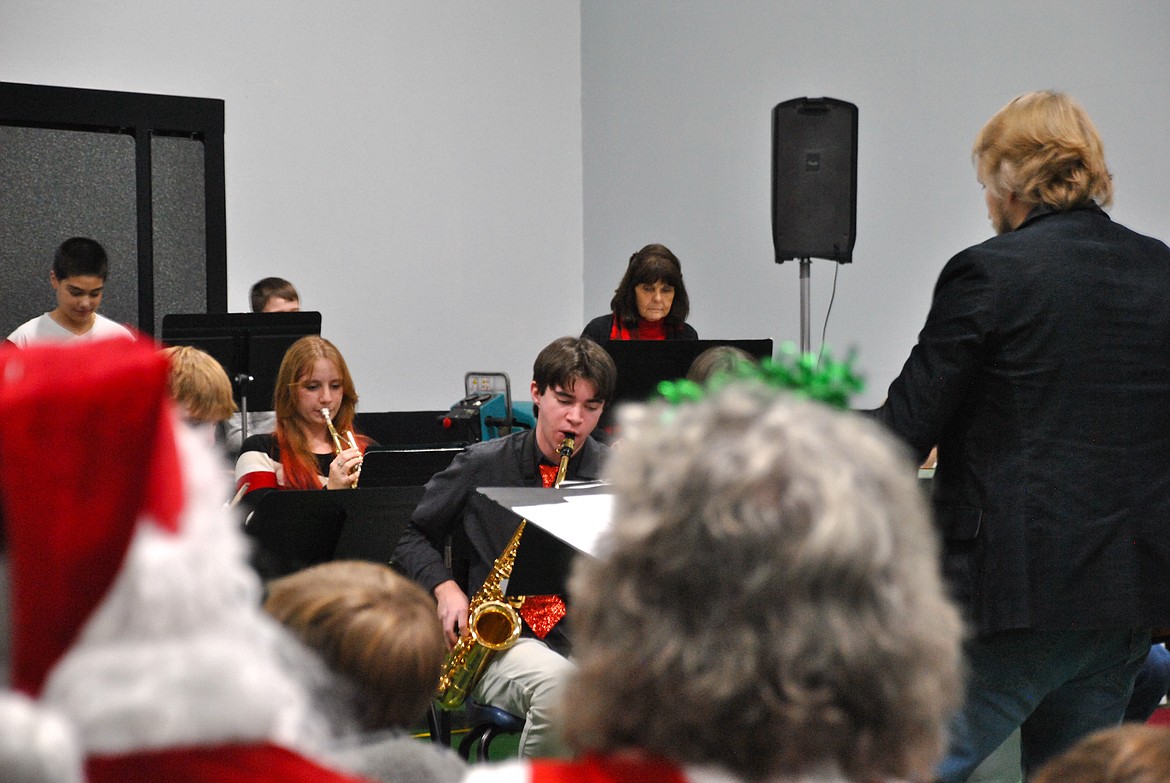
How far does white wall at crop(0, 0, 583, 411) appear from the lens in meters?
6.41

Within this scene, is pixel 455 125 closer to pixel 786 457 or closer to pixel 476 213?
pixel 476 213

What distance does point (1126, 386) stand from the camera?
6.21ft

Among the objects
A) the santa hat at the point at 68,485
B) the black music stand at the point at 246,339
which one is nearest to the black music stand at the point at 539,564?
the santa hat at the point at 68,485

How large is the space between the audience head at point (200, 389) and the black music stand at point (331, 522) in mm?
701

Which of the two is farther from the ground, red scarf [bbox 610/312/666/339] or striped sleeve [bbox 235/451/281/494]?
red scarf [bbox 610/312/666/339]

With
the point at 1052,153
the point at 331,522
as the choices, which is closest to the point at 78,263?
the point at 331,522

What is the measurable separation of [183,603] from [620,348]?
3.25 meters

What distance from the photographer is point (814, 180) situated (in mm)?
4812

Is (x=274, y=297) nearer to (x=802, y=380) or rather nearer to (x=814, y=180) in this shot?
(x=814, y=180)

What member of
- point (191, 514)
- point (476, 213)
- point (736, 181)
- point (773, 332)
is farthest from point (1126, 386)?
point (476, 213)

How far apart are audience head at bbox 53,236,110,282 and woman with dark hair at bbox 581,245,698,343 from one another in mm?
2030

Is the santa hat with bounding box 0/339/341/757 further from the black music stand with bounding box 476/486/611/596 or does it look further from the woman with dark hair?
the woman with dark hair

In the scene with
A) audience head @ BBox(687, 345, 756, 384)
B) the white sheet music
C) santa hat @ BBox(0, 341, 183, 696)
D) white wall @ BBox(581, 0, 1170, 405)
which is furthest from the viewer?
white wall @ BBox(581, 0, 1170, 405)

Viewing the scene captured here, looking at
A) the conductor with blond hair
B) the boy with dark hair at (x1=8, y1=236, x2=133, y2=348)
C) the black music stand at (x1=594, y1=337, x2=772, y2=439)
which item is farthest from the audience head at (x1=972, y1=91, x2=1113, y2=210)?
the boy with dark hair at (x1=8, y1=236, x2=133, y2=348)
